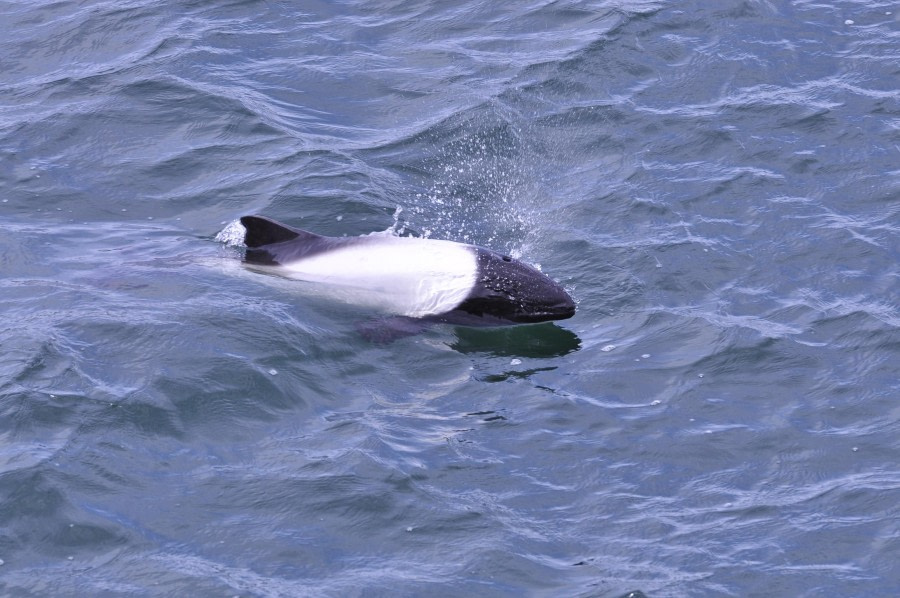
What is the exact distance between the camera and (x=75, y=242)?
15.4 m

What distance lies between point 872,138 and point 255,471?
9919 mm

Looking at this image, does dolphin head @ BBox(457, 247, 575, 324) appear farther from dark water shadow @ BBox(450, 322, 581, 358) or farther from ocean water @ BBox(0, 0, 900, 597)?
ocean water @ BBox(0, 0, 900, 597)

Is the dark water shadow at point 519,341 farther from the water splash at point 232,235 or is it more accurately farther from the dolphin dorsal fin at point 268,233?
the water splash at point 232,235

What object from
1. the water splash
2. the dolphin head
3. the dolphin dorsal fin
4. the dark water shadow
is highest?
the dolphin dorsal fin

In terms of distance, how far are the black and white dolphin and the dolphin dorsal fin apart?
0.01 metres

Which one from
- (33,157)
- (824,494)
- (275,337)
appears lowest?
(824,494)

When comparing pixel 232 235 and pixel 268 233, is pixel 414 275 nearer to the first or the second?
pixel 268 233

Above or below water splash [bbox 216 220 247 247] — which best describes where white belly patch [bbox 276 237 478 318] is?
below

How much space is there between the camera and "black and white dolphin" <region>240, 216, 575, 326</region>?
45.1 feet

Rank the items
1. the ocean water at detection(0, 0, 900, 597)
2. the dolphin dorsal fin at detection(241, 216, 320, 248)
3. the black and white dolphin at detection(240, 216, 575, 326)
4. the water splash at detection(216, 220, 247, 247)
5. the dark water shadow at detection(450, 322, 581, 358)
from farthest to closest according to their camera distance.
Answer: the water splash at detection(216, 220, 247, 247), the dolphin dorsal fin at detection(241, 216, 320, 248), the black and white dolphin at detection(240, 216, 575, 326), the dark water shadow at detection(450, 322, 581, 358), the ocean water at detection(0, 0, 900, 597)

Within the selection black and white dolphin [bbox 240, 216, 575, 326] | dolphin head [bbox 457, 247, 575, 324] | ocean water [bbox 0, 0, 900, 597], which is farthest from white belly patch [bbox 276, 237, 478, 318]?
ocean water [bbox 0, 0, 900, 597]

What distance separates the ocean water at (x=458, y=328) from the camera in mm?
10492

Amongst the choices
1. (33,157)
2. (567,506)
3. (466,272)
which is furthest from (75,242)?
(567,506)

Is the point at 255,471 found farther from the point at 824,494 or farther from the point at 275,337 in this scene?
the point at 824,494
